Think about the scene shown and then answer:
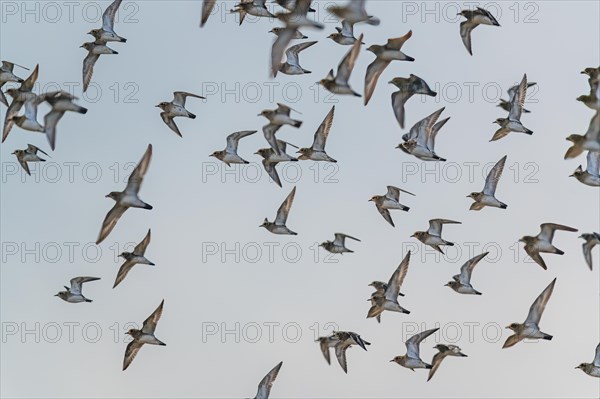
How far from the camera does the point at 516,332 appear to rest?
38.9 m

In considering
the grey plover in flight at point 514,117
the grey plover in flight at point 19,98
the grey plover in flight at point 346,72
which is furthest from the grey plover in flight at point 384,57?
the grey plover in flight at point 19,98

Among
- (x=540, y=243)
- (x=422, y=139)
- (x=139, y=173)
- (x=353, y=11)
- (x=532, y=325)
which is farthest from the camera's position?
(x=422, y=139)

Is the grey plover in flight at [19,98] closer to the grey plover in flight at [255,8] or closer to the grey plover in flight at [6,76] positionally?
the grey plover in flight at [6,76]

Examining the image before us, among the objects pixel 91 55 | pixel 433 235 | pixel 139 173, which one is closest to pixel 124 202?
pixel 139 173

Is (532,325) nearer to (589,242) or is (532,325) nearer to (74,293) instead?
(589,242)

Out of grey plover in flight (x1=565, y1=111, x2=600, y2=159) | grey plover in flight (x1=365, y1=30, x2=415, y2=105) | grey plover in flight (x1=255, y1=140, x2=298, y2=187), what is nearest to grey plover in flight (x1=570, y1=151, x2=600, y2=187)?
grey plover in flight (x1=565, y1=111, x2=600, y2=159)

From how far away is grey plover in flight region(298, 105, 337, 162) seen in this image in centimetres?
3997

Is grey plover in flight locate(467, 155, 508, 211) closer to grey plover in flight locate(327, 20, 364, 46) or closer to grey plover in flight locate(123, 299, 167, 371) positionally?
grey plover in flight locate(327, 20, 364, 46)

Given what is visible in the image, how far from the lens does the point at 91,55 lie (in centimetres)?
4228

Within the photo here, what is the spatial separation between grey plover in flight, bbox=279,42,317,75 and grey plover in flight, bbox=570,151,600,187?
248 inches

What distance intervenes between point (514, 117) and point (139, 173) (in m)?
9.89

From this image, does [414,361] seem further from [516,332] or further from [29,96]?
[29,96]

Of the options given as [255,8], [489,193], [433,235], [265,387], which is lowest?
[265,387]

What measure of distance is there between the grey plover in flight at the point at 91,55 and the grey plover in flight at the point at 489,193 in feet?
28.1
